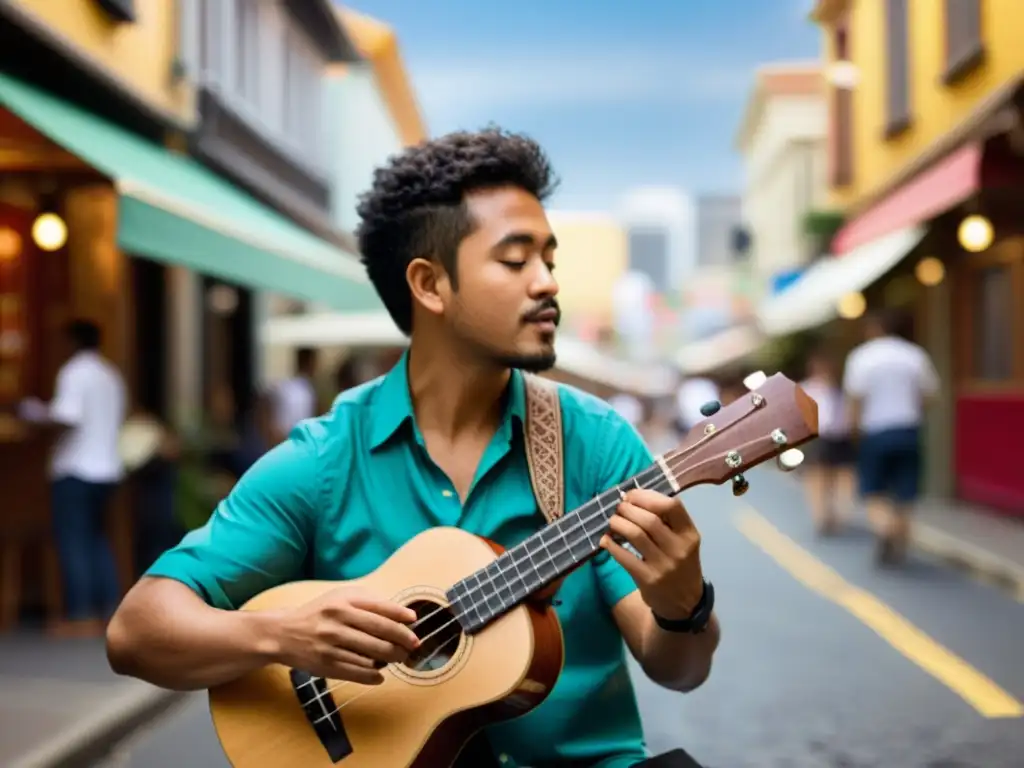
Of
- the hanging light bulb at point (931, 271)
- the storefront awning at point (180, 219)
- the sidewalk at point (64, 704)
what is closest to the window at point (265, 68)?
the storefront awning at point (180, 219)

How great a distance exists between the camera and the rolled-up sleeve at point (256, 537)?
2.23 m

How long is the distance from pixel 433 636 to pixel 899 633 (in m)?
5.69

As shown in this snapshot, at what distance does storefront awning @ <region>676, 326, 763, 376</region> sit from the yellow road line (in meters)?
30.4

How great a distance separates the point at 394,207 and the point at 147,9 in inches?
384

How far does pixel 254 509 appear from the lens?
2.29 metres

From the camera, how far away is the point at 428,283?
2377 millimetres

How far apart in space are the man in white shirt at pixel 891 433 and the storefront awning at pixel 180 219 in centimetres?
387

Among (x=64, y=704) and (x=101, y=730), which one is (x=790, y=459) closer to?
(x=101, y=730)

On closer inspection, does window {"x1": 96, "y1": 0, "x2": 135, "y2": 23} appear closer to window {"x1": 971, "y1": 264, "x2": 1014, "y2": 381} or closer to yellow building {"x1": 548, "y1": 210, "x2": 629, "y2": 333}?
window {"x1": 971, "y1": 264, "x2": 1014, "y2": 381}

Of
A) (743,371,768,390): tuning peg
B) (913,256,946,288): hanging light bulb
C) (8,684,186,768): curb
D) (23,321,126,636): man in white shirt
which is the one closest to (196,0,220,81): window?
(23,321,126,636): man in white shirt

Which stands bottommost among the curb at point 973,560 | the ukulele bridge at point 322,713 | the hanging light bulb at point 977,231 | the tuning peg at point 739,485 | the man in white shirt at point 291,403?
the curb at point 973,560

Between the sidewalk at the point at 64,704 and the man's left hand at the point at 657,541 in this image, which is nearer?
the man's left hand at the point at 657,541

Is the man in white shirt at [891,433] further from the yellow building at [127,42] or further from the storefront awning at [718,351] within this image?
the storefront awning at [718,351]

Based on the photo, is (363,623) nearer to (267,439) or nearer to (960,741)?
(960,741)
